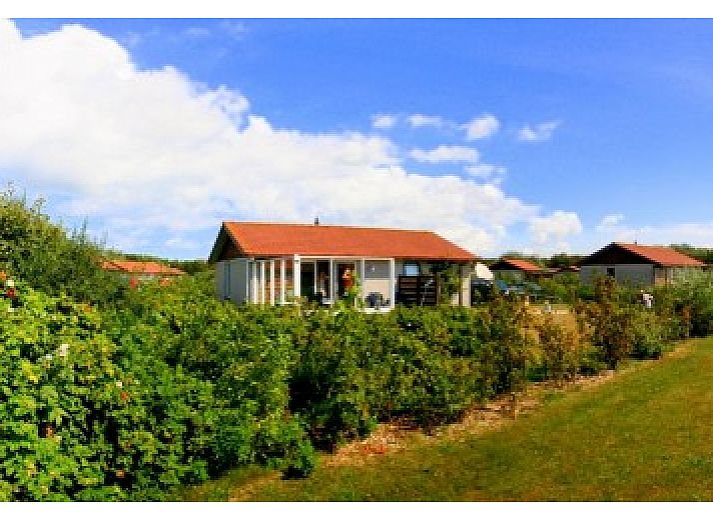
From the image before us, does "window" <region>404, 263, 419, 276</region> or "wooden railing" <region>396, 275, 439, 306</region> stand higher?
"window" <region>404, 263, 419, 276</region>

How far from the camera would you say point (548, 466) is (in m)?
8.59

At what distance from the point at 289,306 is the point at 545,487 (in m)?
4.82

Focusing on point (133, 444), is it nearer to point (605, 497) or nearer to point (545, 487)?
point (545, 487)

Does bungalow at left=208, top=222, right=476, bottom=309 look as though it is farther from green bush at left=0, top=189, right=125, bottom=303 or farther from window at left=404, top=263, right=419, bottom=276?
green bush at left=0, top=189, right=125, bottom=303

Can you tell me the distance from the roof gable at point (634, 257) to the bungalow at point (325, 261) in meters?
26.4

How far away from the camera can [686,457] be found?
9008 millimetres

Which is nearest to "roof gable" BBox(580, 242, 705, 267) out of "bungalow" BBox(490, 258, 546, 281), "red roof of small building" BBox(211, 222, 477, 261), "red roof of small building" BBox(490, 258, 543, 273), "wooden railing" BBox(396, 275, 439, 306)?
"bungalow" BBox(490, 258, 546, 281)

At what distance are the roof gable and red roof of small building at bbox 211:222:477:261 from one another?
26348 mm

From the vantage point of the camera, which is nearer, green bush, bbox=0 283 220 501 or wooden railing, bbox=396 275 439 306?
green bush, bbox=0 283 220 501

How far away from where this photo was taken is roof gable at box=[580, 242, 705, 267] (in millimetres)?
56344

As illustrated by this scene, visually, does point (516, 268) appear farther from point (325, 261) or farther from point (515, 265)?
point (325, 261)

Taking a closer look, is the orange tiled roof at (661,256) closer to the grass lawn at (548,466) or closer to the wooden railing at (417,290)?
the wooden railing at (417,290)

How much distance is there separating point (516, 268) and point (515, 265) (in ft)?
1.97

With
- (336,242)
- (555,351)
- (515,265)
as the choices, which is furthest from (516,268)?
(555,351)
